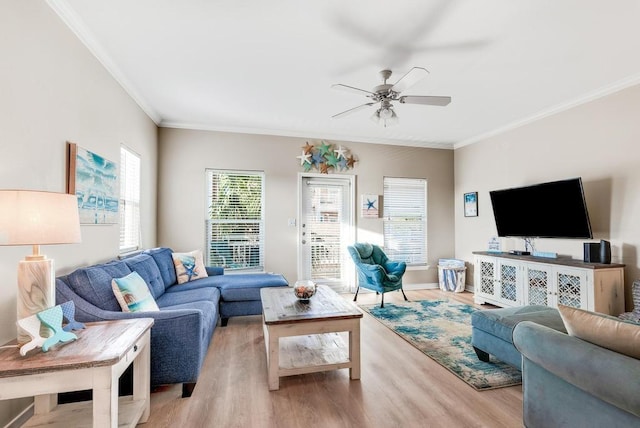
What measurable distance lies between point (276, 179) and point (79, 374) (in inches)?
150

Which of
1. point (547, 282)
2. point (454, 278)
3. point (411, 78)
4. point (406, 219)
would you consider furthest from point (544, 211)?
point (411, 78)

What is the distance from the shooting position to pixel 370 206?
532 centimetres

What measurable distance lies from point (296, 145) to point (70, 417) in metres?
4.16

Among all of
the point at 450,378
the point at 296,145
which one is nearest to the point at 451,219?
the point at 296,145

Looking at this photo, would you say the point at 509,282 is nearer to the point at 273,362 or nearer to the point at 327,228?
the point at 327,228

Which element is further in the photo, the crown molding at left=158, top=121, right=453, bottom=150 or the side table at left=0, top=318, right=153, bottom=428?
the crown molding at left=158, top=121, right=453, bottom=150

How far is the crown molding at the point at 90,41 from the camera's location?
212cm

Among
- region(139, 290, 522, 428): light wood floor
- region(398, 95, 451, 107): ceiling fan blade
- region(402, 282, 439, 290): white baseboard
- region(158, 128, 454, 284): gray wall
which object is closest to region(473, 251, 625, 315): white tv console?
region(402, 282, 439, 290): white baseboard

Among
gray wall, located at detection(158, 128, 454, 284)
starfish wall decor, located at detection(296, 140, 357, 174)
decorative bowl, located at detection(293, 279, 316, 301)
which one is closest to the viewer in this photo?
decorative bowl, located at detection(293, 279, 316, 301)

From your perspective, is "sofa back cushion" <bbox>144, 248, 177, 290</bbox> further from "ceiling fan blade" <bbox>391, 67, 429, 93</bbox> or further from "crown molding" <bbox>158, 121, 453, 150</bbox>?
"ceiling fan blade" <bbox>391, 67, 429, 93</bbox>

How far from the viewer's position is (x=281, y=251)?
16.1 feet

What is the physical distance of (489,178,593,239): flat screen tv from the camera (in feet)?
11.4

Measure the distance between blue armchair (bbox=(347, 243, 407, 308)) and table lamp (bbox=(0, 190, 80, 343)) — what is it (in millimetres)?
3454

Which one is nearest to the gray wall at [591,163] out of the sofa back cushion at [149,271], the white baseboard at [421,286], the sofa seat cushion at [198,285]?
the white baseboard at [421,286]
